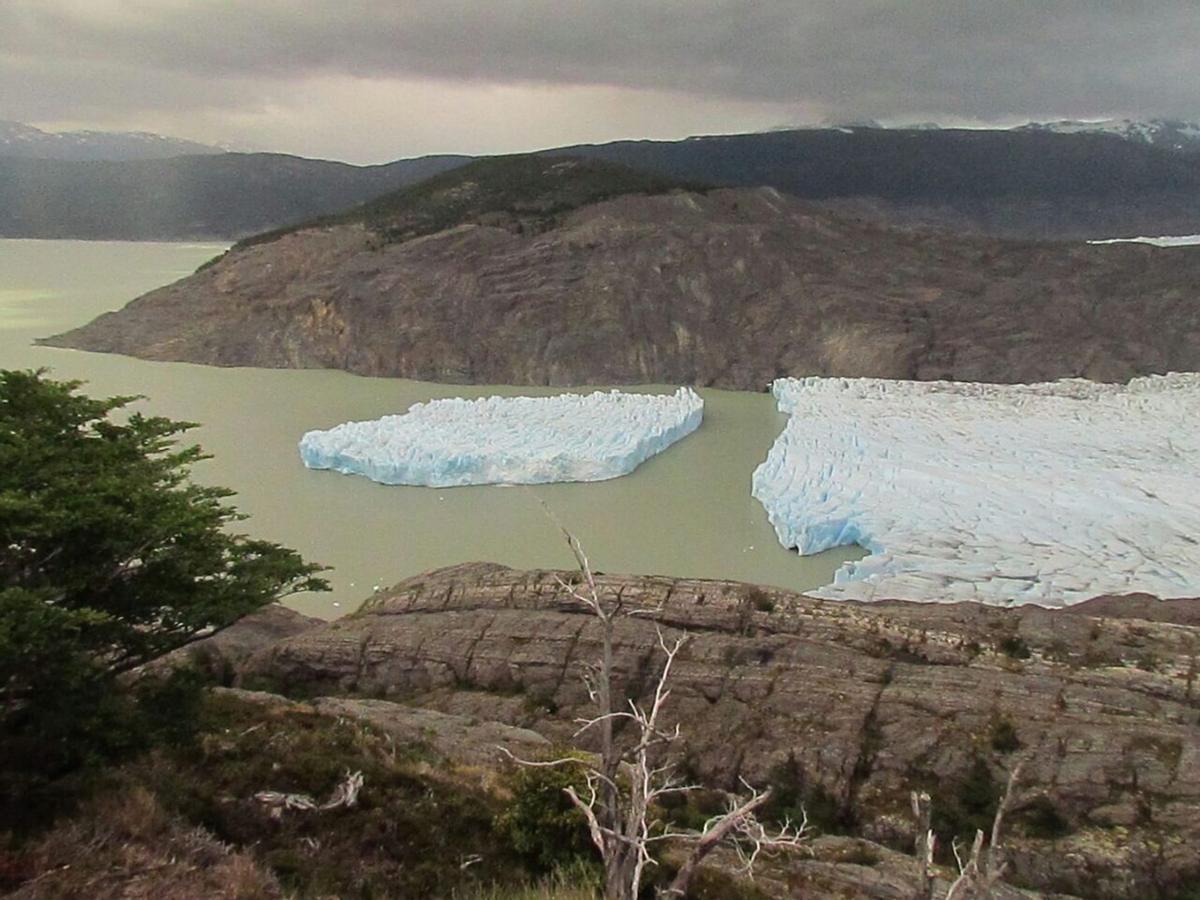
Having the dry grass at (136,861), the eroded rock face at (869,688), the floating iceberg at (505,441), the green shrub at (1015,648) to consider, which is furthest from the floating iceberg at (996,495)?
the dry grass at (136,861)

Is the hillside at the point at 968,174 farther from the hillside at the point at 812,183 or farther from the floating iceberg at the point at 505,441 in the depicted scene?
the floating iceberg at the point at 505,441

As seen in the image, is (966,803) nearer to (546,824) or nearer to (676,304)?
(546,824)

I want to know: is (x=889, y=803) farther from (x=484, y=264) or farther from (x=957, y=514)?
(x=484, y=264)

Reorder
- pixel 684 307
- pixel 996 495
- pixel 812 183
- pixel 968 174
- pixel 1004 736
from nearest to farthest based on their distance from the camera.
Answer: pixel 1004 736 < pixel 996 495 < pixel 684 307 < pixel 812 183 < pixel 968 174

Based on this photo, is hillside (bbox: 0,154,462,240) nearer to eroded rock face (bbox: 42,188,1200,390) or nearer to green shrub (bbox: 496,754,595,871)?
eroded rock face (bbox: 42,188,1200,390)

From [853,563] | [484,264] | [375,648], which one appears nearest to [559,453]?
[853,563]

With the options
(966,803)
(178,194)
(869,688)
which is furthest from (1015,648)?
(178,194)
